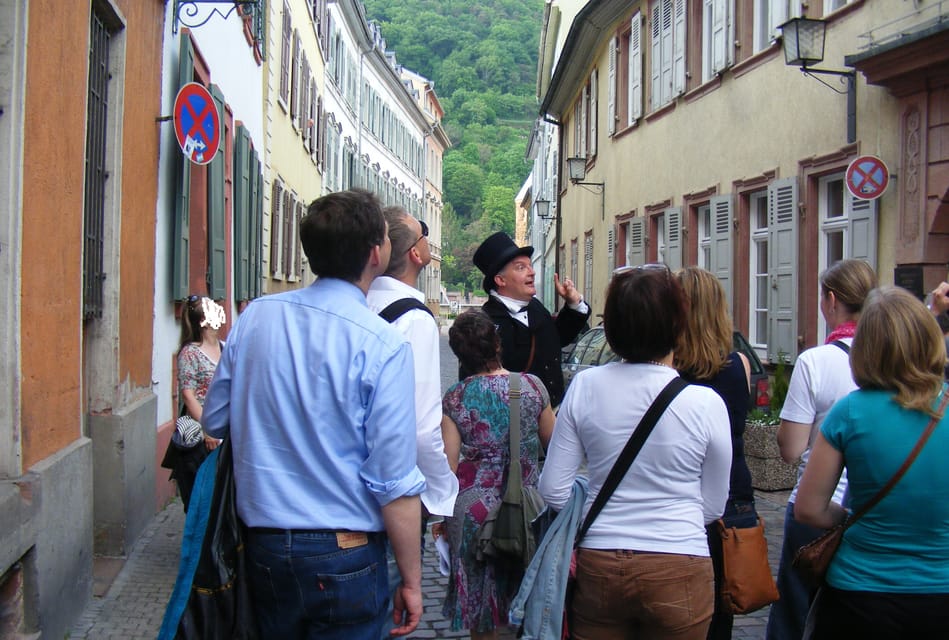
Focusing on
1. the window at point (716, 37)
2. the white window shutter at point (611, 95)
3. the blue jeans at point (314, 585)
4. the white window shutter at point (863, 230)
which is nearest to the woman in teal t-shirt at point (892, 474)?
the blue jeans at point (314, 585)

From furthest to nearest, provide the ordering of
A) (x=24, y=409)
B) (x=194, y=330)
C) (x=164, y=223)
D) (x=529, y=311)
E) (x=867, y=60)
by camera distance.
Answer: (x=867, y=60) < (x=164, y=223) < (x=194, y=330) < (x=529, y=311) < (x=24, y=409)

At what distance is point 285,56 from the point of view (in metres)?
18.4

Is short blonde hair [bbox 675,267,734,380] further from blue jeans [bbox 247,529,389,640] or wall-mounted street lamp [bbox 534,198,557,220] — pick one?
wall-mounted street lamp [bbox 534,198,557,220]

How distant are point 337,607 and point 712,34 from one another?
13.3 meters

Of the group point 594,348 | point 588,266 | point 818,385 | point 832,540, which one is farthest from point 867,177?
point 588,266

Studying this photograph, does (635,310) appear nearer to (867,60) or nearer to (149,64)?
(149,64)

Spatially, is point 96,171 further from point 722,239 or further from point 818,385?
point 722,239

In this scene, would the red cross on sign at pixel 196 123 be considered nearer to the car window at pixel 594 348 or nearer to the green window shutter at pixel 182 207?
the green window shutter at pixel 182 207

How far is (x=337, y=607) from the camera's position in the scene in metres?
2.75

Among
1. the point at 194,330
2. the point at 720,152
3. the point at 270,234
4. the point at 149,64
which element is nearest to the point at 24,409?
the point at 194,330

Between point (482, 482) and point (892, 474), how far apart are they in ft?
5.80

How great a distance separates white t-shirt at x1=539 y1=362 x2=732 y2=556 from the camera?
3.07 m

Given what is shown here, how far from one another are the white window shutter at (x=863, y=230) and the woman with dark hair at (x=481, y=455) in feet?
22.7

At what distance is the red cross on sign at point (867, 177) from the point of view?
32.5 ft
